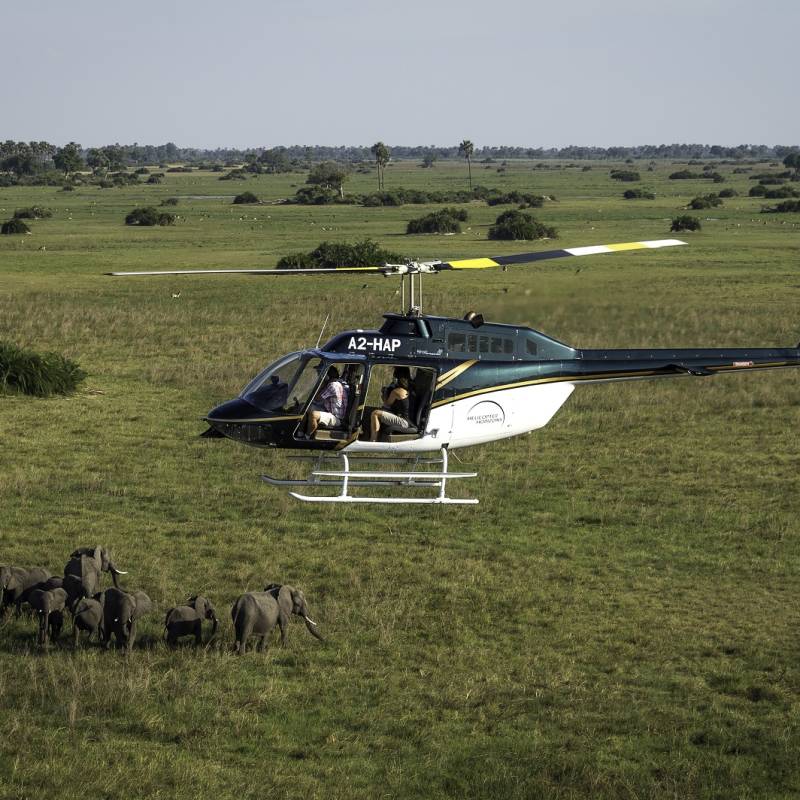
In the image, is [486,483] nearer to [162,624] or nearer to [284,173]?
[162,624]

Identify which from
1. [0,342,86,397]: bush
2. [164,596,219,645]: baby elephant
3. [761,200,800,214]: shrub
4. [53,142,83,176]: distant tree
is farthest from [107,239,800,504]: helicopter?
[53,142,83,176]: distant tree

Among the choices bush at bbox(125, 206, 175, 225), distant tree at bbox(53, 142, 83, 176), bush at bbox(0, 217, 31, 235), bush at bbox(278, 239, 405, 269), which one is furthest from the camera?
distant tree at bbox(53, 142, 83, 176)

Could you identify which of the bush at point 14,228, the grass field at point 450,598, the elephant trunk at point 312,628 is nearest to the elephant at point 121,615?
the grass field at point 450,598

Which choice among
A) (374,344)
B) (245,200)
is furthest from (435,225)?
(374,344)

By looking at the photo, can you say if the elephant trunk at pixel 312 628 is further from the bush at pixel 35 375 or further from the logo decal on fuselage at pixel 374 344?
the bush at pixel 35 375

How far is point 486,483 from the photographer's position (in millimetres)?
23078

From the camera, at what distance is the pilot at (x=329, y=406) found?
55.8 feet

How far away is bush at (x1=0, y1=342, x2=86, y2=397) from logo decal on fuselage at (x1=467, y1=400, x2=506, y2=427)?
51.6ft

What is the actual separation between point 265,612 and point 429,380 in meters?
4.38

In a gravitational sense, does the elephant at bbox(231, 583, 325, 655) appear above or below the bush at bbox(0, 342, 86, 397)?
below

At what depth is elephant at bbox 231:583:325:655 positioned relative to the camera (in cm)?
1461

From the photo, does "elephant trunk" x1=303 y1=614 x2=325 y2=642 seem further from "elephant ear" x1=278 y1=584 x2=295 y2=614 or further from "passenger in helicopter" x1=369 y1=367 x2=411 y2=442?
"passenger in helicopter" x1=369 y1=367 x2=411 y2=442

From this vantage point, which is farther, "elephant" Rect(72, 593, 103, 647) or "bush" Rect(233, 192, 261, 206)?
"bush" Rect(233, 192, 261, 206)

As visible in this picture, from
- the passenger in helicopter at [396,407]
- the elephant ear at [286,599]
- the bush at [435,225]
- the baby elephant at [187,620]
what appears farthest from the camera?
the bush at [435,225]
